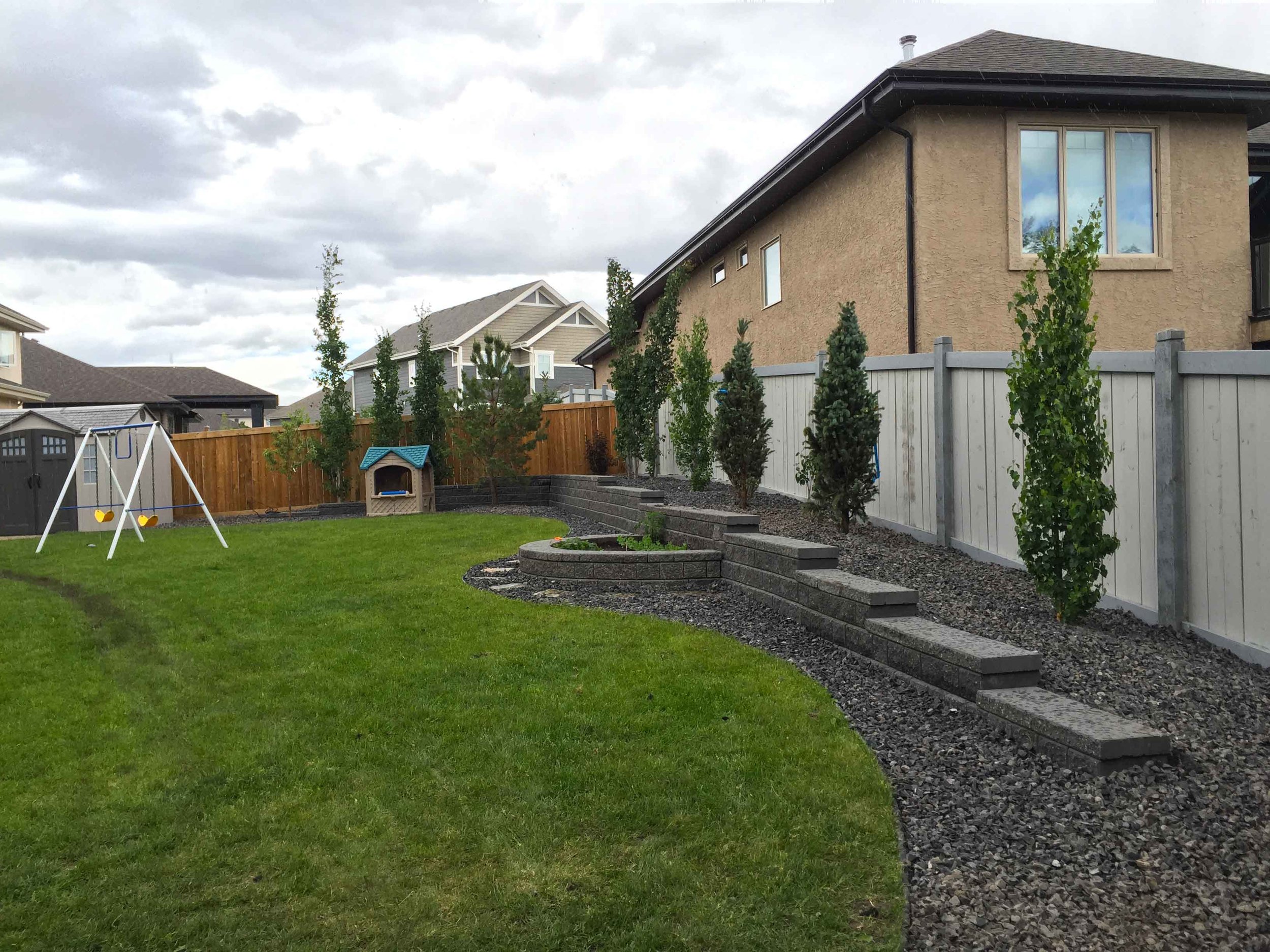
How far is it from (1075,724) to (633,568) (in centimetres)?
486

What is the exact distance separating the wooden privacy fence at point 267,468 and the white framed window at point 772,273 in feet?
15.1

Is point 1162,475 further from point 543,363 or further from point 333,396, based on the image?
point 543,363

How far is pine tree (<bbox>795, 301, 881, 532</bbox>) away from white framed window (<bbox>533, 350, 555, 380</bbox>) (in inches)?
1146

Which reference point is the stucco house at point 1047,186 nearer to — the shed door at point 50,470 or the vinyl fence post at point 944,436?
the vinyl fence post at point 944,436

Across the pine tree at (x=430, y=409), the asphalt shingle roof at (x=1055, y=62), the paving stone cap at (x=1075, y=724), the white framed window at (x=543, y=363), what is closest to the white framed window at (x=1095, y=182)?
the asphalt shingle roof at (x=1055, y=62)

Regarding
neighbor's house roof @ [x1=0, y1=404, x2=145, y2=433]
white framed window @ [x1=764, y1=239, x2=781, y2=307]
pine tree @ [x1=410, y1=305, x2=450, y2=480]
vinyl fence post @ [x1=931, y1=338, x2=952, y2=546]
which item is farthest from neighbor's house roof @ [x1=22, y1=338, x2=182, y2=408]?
vinyl fence post @ [x1=931, y1=338, x2=952, y2=546]

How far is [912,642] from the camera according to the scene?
493cm

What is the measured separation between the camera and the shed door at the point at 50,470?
1766cm

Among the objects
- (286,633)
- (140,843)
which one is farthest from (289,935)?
(286,633)

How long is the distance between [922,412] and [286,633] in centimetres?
557

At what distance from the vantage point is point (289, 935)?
2865 mm

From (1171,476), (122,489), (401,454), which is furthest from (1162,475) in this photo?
(122,489)

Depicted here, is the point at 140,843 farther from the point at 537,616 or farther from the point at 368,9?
the point at 368,9

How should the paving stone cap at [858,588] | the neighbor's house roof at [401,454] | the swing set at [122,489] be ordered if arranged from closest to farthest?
1. the paving stone cap at [858,588]
2. the swing set at [122,489]
3. the neighbor's house roof at [401,454]
